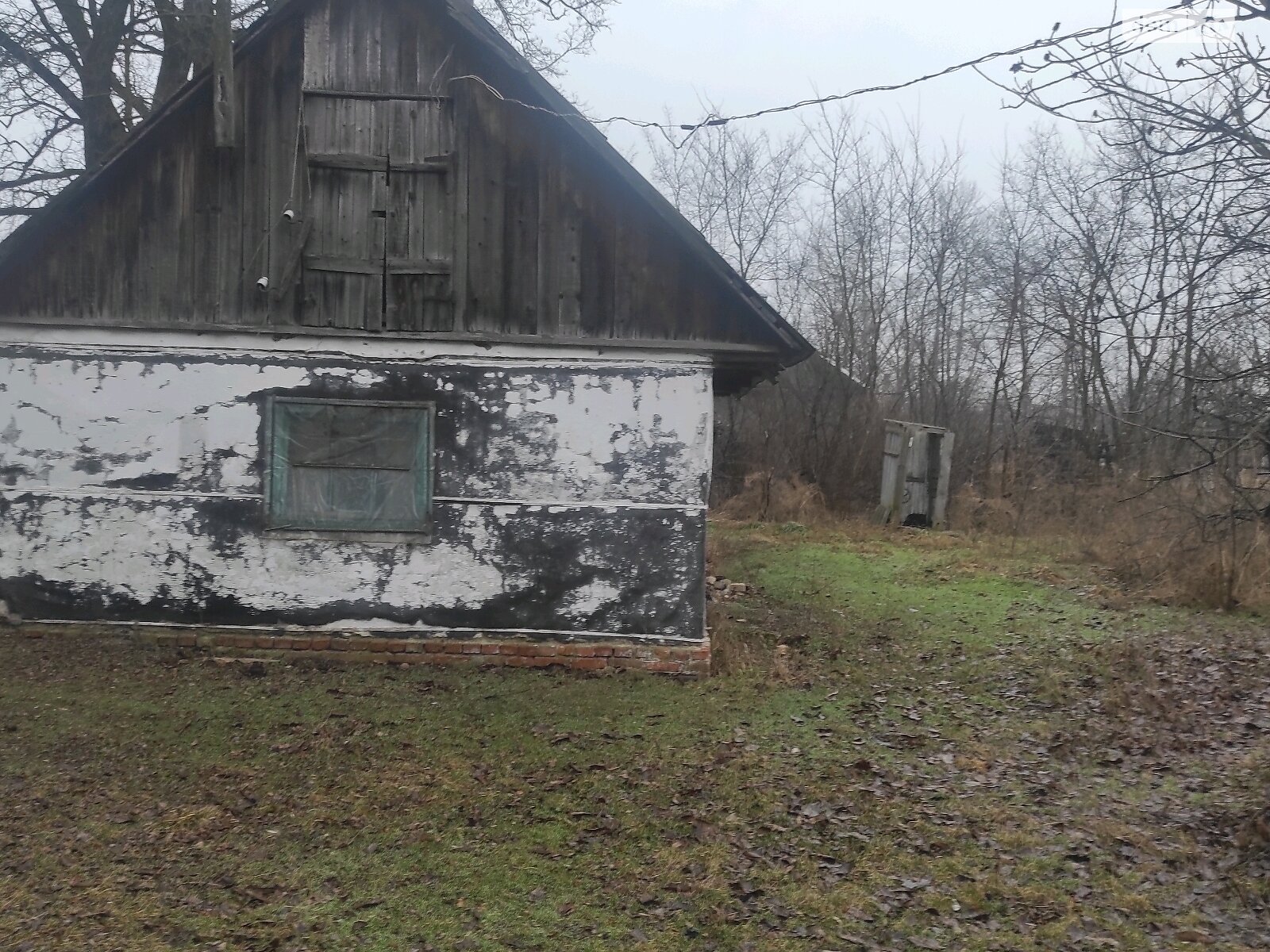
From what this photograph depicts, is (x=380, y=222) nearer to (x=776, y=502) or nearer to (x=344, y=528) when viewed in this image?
(x=344, y=528)

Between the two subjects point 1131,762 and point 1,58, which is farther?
point 1,58

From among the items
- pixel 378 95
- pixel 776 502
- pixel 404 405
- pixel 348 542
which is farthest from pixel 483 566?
pixel 776 502

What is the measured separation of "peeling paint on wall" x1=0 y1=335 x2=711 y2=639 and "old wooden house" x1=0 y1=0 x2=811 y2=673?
2 centimetres

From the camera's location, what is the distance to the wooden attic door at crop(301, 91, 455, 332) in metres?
9.09

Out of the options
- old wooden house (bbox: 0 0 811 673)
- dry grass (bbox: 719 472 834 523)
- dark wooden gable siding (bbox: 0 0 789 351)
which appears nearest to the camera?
dark wooden gable siding (bbox: 0 0 789 351)

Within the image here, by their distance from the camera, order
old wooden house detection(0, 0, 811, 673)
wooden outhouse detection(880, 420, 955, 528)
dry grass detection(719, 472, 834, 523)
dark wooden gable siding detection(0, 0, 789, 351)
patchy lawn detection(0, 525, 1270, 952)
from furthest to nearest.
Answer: dry grass detection(719, 472, 834, 523)
wooden outhouse detection(880, 420, 955, 528)
old wooden house detection(0, 0, 811, 673)
dark wooden gable siding detection(0, 0, 789, 351)
patchy lawn detection(0, 525, 1270, 952)

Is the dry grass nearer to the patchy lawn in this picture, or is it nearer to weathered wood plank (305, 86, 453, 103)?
the patchy lawn

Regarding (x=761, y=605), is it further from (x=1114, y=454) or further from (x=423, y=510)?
(x=1114, y=454)

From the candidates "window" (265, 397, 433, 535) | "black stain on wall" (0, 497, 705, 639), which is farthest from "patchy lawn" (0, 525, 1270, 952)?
"window" (265, 397, 433, 535)

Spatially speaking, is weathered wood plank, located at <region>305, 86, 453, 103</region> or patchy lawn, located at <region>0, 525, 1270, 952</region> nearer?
patchy lawn, located at <region>0, 525, 1270, 952</region>

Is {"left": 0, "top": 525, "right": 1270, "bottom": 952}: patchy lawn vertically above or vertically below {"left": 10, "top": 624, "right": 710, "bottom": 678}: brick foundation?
below

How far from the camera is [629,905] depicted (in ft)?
16.5

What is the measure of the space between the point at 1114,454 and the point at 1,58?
2175cm

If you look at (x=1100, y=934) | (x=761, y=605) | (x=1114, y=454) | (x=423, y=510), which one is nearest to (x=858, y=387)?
(x=1114, y=454)
